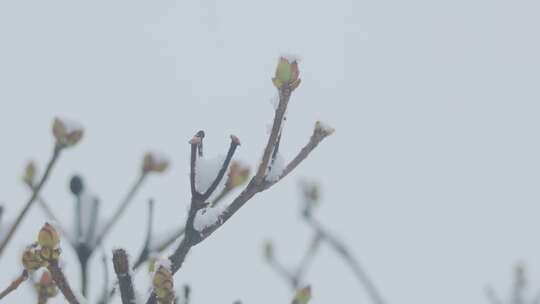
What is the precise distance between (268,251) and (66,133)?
385 cm

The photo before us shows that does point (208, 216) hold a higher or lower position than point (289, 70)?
lower

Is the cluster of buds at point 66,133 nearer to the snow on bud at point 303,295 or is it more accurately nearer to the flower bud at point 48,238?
the flower bud at point 48,238

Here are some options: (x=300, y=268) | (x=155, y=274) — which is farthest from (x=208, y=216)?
(x=300, y=268)

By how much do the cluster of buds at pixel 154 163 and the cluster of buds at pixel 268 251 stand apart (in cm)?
316

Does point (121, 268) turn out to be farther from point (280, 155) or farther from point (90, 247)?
point (90, 247)

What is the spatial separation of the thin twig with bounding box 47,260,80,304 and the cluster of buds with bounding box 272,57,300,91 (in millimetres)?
761

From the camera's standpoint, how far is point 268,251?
19.4 ft

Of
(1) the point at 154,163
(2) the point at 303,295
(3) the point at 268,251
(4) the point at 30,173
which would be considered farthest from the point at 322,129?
(3) the point at 268,251

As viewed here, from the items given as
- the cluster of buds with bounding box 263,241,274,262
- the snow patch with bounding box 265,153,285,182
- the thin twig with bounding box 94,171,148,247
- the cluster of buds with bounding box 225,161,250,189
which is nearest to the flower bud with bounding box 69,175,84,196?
the thin twig with bounding box 94,171,148,247

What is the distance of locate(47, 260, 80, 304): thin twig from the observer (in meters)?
1.68

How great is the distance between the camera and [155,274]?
1.71 meters

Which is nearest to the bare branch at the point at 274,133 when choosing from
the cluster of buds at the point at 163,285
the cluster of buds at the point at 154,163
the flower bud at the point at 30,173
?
the cluster of buds at the point at 163,285

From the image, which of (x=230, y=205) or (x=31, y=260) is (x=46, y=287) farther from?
(x=230, y=205)

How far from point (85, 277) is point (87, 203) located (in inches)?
13.0
